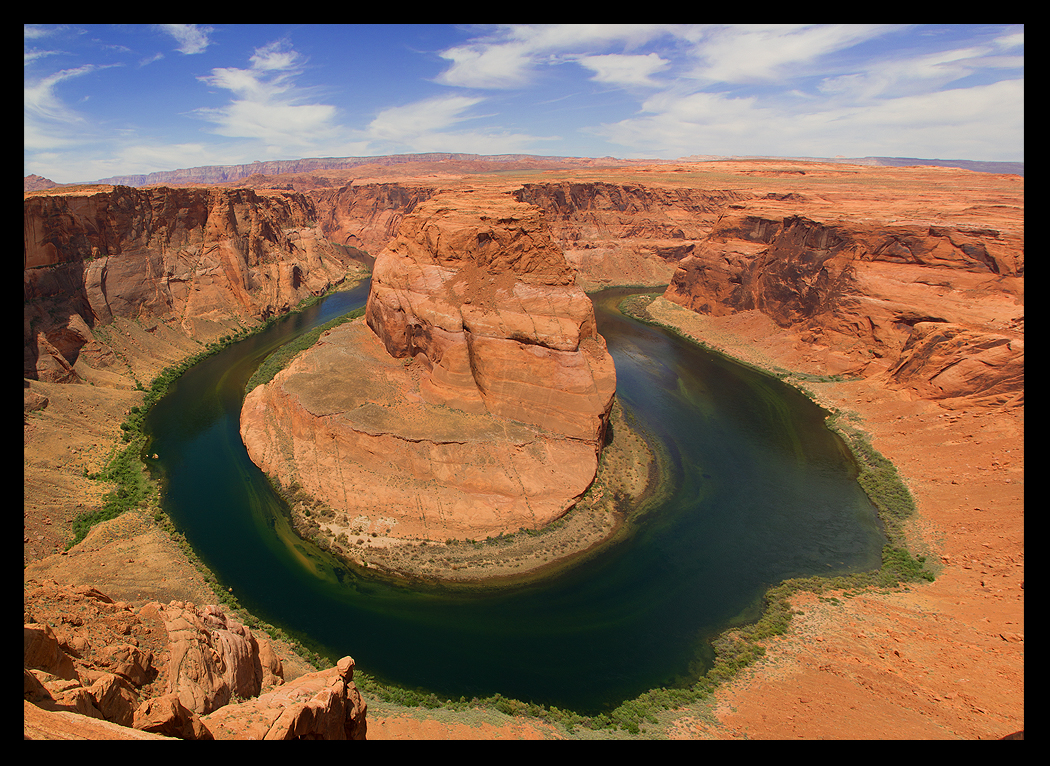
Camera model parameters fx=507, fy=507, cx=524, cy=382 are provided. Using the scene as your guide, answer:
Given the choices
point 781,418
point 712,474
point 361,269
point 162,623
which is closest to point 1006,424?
point 781,418

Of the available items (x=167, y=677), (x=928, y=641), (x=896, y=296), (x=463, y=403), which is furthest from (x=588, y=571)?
(x=896, y=296)

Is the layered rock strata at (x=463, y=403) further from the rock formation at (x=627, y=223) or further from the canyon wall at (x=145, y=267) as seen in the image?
the rock formation at (x=627, y=223)

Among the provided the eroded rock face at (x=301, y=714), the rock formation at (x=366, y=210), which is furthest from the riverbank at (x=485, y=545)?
the rock formation at (x=366, y=210)

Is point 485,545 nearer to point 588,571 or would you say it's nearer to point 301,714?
point 588,571

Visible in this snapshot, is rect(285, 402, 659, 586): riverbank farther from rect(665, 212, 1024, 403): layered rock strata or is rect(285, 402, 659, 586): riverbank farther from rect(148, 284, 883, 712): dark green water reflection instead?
rect(665, 212, 1024, 403): layered rock strata

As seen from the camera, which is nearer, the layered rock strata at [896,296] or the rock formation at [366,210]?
the layered rock strata at [896,296]

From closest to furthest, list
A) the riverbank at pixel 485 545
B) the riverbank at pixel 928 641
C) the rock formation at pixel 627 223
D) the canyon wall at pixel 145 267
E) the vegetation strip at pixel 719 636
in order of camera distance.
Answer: the riverbank at pixel 928 641
the vegetation strip at pixel 719 636
the riverbank at pixel 485 545
the canyon wall at pixel 145 267
the rock formation at pixel 627 223
